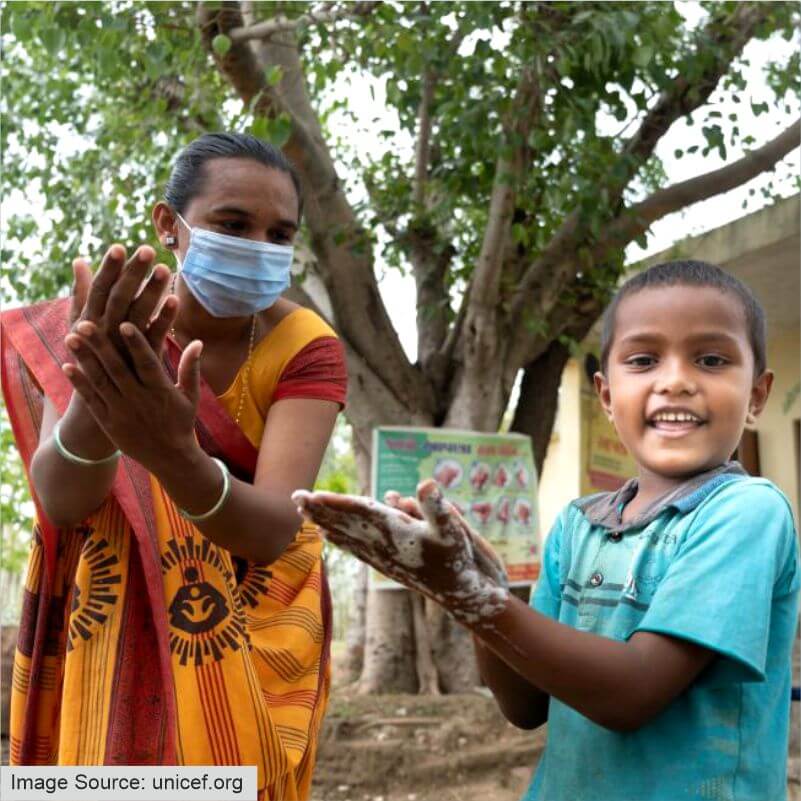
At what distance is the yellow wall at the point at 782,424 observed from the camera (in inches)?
312

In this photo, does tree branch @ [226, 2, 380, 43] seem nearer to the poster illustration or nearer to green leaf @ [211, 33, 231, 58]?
green leaf @ [211, 33, 231, 58]

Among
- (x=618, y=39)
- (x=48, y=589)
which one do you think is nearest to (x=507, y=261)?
(x=618, y=39)

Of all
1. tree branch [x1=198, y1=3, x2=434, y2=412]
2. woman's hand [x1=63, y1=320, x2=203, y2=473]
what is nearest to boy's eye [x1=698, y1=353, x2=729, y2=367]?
woman's hand [x1=63, y1=320, x2=203, y2=473]

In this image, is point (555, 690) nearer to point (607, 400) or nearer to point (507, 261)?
point (607, 400)

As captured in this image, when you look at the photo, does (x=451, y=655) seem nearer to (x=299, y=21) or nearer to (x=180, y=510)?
(x=299, y=21)

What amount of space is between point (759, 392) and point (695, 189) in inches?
174

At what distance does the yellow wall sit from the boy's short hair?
273 inches

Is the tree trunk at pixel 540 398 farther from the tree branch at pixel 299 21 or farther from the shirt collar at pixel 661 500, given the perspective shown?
the shirt collar at pixel 661 500

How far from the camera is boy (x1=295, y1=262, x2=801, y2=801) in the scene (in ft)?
3.50

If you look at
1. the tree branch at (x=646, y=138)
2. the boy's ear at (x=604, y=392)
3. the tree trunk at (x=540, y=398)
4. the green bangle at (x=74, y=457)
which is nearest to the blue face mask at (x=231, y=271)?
the green bangle at (x=74, y=457)

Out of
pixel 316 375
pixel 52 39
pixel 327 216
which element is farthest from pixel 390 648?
pixel 316 375

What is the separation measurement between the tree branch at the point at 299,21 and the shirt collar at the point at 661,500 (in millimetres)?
3205

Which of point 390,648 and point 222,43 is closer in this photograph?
point 222,43

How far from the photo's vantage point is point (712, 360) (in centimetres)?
129
